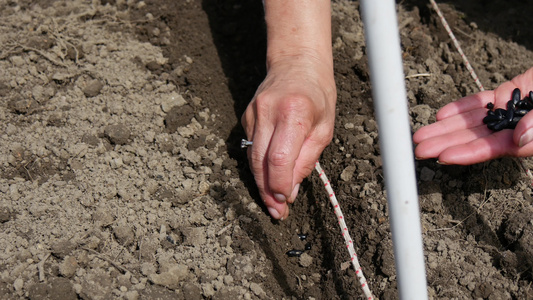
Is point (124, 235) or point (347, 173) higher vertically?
point (347, 173)

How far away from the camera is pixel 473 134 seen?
7.93ft

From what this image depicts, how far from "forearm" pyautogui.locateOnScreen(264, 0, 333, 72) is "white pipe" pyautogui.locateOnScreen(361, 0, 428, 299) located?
1.18 meters

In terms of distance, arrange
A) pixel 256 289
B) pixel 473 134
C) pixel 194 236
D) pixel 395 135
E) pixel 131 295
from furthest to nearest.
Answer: pixel 473 134
pixel 194 236
pixel 256 289
pixel 131 295
pixel 395 135

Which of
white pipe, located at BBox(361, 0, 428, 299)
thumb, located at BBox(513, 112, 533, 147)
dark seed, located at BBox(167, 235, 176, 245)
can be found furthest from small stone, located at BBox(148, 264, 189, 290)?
thumb, located at BBox(513, 112, 533, 147)

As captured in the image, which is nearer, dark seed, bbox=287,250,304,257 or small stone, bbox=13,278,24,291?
small stone, bbox=13,278,24,291

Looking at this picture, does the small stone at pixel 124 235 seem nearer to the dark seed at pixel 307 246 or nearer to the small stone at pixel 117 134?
the small stone at pixel 117 134

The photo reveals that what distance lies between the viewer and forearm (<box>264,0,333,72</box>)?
2457mm

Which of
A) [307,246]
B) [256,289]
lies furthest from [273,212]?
[256,289]

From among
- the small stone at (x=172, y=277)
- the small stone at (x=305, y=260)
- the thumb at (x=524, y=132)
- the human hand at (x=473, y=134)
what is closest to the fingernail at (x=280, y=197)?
the small stone at (x=305, y=260)

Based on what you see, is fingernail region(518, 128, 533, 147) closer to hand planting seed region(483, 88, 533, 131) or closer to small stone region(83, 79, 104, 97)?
hand planting seed region(483, 88, 533, 131)

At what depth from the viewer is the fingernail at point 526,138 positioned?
6.84 feet

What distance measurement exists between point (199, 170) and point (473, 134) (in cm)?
126

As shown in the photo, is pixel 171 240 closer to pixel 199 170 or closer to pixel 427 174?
pixel 199 170

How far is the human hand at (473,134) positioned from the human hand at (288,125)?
1.52ft
